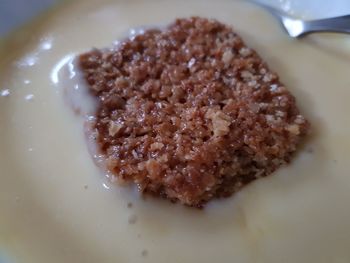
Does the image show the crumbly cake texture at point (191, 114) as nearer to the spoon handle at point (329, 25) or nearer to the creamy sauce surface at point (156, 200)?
the creamy sauce surface at point (156, 200)

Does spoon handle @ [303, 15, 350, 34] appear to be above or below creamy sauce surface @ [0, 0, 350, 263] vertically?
above

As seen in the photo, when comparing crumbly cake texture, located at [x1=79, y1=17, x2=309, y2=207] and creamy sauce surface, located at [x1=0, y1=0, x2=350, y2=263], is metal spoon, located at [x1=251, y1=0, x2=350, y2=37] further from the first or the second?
crumbly cake texture, located at [x1=79, y1=17, x2=309, y2=207]

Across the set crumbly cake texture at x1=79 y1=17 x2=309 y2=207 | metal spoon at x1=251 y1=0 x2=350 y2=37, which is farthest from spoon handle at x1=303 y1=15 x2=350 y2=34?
crumbly cake texture at x1=79 y1=17 x2=309 y2=207

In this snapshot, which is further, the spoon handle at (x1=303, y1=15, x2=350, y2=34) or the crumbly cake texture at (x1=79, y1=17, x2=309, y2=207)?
the spoon handle at (x1=303, y1=15, x2=350, y2=34)

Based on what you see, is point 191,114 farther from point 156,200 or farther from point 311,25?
point 311,25

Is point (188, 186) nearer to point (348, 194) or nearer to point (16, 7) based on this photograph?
point (348, 194)

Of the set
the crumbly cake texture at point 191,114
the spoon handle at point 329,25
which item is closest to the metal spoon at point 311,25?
the spoon handle at point 329,25
